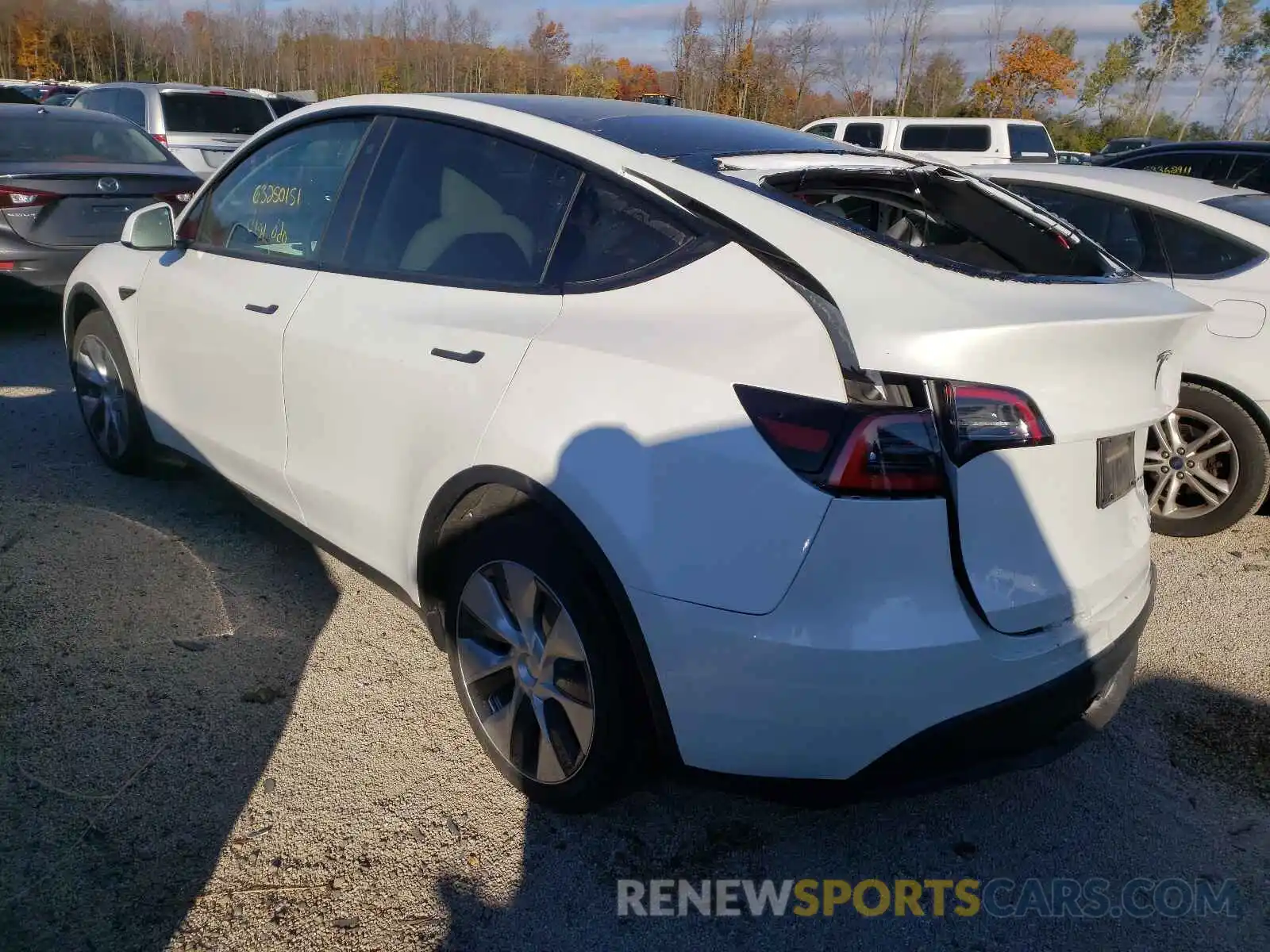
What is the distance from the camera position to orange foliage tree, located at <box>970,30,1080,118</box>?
33.9 m

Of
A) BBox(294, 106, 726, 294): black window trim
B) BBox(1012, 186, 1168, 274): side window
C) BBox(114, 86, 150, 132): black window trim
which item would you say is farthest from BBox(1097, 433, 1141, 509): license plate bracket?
BBox(114, 86, 150, 132): black window trim

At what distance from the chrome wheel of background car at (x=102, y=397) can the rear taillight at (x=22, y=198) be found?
287 centimetres

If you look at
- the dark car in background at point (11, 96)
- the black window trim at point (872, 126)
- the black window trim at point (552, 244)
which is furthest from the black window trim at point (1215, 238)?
the dark car in background at point (11, 96)

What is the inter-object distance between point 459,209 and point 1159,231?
352cm

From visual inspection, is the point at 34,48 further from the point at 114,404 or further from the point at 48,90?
the point at 114,404

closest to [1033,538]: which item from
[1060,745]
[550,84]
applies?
[1060,745]

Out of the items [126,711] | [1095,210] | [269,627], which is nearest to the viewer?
[126,711]

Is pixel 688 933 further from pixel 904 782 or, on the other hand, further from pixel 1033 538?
pixel 1033 538

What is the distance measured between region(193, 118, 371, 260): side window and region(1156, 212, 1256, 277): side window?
365 centimetres

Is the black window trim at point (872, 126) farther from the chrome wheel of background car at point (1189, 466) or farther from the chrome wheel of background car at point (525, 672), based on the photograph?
the chrome wheel of background car at point (525, 672)

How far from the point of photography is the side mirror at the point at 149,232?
392 centimetres

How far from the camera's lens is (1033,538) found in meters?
2.09

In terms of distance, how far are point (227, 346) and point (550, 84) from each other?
2986 cm

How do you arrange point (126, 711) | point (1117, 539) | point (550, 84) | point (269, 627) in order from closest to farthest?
point (1117, 539), point (126, 711), point (269, 627), point (550, 84)
